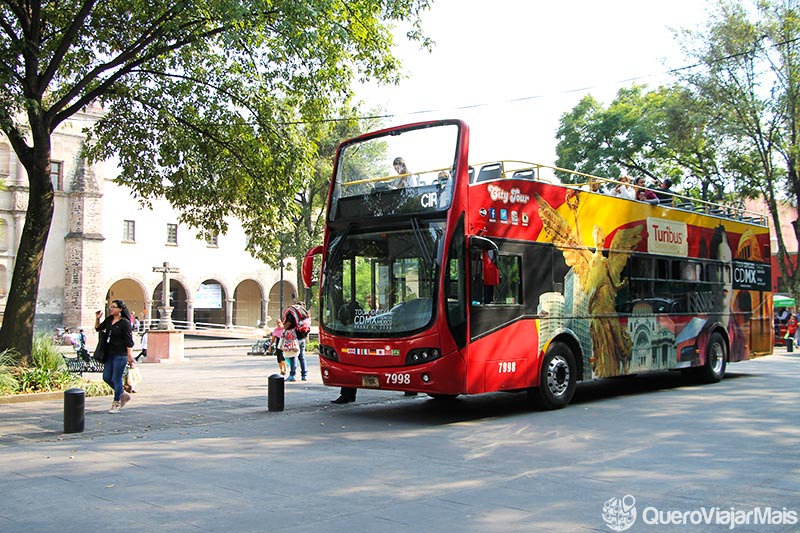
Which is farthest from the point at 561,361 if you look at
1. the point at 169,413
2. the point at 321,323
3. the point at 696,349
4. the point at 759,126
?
the point at 759,126

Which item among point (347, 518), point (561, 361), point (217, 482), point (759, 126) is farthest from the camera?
point (759, 126)

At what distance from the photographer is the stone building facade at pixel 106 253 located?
1807 inches

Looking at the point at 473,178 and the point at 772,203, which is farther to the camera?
the point at 772,203

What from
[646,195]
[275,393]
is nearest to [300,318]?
[275,393]

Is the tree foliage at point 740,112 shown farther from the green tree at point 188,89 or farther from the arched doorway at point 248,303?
the arched doorway at point 248,303

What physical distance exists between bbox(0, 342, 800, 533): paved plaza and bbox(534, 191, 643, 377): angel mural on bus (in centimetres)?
85

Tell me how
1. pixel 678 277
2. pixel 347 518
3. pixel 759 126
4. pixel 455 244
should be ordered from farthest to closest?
pixel 759 126 < pixel 678 277 < pixel 455 244 < pixel 347 518

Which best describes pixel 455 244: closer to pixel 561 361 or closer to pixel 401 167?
pixel 401 167

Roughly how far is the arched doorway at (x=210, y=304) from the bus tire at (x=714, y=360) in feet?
141

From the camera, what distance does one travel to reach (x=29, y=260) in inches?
571

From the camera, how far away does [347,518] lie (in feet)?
19.4

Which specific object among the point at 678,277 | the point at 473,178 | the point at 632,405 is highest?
the point at 473,178

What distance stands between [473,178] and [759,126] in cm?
2533

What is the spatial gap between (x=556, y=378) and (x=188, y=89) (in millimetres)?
9730
